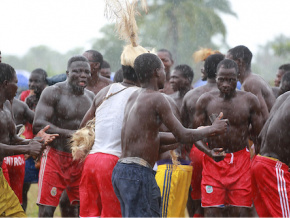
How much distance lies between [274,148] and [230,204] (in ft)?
3.75

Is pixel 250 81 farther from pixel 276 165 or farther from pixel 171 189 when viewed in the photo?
pixel 276 165

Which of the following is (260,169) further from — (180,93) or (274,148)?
(180,93)

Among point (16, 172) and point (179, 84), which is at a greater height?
point (179, 84)

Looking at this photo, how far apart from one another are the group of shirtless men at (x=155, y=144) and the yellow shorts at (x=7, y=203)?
1cm

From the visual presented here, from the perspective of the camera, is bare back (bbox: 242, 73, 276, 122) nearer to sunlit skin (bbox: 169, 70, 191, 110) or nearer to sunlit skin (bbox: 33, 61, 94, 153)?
sunlit skin (bbox: 169, 70, 191, 110)

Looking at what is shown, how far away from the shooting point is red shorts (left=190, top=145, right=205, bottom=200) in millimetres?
7043

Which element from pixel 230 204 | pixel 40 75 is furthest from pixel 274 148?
pixel 40 75

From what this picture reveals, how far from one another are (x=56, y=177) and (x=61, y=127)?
65cm

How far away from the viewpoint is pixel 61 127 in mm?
6727

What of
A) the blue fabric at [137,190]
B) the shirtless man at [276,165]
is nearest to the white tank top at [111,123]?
the blue fabric at [137,190]

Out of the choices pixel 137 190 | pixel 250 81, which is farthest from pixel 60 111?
pixel 250 81

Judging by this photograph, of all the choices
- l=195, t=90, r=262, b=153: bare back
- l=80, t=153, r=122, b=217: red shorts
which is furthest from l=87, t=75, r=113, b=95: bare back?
l=80, t=153, r=122, b=217: red shorts

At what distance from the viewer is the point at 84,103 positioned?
682 centimetres

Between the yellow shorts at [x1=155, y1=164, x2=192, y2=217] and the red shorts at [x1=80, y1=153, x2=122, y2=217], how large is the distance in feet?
4.04
